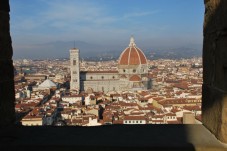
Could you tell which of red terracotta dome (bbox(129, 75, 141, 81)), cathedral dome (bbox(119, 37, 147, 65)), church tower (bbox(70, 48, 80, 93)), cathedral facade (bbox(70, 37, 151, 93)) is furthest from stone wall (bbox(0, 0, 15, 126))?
cathedral dome (bbox(119, 37, 147, 65))

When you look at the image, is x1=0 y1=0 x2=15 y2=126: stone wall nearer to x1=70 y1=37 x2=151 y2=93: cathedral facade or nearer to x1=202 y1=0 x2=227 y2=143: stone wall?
x1=202 y1=0 x2=227 y2=143: stone wall

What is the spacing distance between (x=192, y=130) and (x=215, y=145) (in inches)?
7.3

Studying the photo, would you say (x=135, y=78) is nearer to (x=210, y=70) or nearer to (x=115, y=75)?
(x=115, y=75)

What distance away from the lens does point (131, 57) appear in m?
43.8

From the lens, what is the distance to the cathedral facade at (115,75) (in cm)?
4253

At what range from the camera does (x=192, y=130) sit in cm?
142

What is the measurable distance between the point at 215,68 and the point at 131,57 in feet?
140

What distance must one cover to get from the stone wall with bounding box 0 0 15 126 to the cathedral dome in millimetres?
41847

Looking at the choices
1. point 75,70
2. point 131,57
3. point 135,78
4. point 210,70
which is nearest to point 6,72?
point 210,70

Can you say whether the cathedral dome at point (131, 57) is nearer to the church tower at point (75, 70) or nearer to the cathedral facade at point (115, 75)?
the cathedral facade at point (115, 75)

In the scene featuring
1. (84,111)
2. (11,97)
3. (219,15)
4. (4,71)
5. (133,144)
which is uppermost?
(219,15)

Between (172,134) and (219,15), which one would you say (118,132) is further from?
(219,15)

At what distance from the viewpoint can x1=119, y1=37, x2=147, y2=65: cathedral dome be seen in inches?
1718

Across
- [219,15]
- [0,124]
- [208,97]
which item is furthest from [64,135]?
[219,15]
